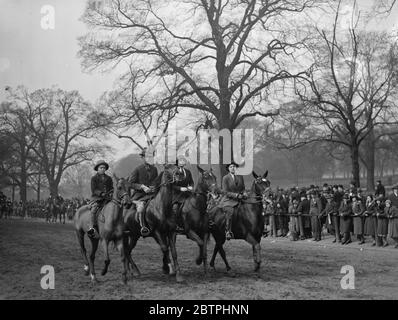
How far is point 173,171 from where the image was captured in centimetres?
1086

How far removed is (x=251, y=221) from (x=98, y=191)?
3611 mm

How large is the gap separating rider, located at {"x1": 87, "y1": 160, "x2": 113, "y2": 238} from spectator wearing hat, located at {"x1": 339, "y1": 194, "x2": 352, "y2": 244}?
10221 millimetres

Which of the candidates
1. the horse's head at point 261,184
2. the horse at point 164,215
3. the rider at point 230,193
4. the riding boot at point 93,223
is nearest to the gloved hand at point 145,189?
the horse at point 164,215

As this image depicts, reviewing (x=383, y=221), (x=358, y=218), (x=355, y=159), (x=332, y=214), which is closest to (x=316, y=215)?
(x=332, y=214)

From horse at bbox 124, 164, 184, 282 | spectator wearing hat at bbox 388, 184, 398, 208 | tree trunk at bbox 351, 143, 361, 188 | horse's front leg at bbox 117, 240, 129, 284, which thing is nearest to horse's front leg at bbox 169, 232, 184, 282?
horse at bbox 124, 164, 184, 282

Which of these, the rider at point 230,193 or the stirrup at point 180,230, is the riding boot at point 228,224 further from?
the stirrup at point 180,230

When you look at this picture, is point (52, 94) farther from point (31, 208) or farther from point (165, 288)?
point (165, 288)

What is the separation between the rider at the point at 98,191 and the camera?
11.1 m

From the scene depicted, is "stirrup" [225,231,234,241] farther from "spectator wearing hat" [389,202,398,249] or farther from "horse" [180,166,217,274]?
"spectator wearing hat" [389,202,398,249]

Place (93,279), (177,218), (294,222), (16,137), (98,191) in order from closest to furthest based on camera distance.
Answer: (93,279), (98,191), (177,218), (294,222), (16,137)

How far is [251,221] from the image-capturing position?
1191 cm

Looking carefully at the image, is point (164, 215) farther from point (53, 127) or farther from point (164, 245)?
point (53, 127)
